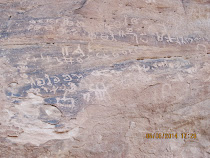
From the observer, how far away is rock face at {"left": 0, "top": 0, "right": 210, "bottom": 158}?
2016 mm

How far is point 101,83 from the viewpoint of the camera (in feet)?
6.88

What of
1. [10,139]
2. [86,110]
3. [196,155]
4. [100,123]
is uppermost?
[86,110]

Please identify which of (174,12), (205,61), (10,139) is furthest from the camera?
(174,12)

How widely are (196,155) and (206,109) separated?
565 millimetres

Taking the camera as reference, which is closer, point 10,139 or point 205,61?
point 10,139

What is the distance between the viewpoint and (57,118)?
2.03 metres

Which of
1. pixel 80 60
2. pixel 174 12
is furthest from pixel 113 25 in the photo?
pixel 174 12

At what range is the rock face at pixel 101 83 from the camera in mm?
2016

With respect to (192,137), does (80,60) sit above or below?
above

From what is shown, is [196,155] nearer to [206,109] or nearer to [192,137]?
[192,137]

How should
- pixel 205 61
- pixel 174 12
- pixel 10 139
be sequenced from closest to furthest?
pixel 10 139
pixel 205 61
pixel 174 12
